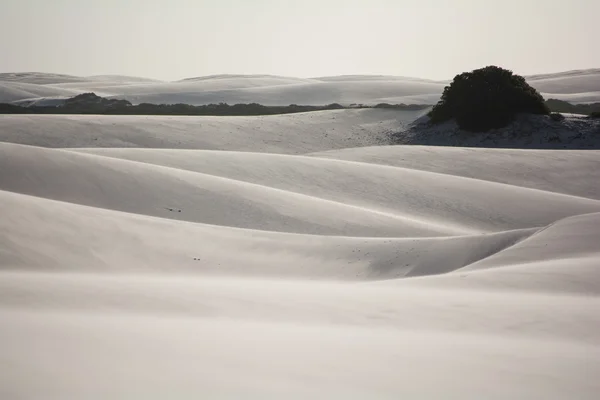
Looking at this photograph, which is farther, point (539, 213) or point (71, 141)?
point (71, 141)

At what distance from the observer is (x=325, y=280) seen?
10.2 metres

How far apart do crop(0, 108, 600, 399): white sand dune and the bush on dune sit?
14122 mm

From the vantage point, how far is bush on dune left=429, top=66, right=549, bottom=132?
37.9m

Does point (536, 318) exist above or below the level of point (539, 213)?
above

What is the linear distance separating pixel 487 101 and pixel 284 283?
102 feet

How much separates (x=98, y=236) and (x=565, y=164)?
20610 mm

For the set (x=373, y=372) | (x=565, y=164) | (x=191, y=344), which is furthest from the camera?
(x=565, y=164)

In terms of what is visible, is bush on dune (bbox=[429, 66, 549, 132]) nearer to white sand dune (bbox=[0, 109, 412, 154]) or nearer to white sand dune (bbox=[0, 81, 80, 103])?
white sand dune (bbox=[0, 109, 412, 154])

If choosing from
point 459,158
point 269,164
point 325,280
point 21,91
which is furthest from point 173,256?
point 21,91

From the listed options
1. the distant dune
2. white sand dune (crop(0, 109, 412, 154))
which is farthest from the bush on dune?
the distant dune

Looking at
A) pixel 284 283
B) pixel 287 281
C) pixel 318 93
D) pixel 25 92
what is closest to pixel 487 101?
pixel 287 281

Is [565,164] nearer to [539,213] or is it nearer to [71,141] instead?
[539,213]

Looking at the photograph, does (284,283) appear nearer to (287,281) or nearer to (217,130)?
(287,281)

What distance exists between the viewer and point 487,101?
124ft
